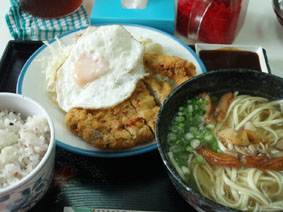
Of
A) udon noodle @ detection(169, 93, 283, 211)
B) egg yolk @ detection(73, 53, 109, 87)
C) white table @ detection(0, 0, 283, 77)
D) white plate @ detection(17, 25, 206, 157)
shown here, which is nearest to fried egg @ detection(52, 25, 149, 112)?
egg yolk @ detection(73, 53, 109, 87)

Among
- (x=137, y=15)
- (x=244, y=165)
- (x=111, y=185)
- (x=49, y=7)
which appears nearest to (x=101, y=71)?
(x=111, y=185)

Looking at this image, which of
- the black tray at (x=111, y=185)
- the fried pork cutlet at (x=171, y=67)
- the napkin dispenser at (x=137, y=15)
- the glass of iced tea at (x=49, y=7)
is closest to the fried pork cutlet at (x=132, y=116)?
the fried pork cutlet at (x=171, y=67)

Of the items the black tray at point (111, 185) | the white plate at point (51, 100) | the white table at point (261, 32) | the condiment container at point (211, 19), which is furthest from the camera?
the white table at point (261, 32)

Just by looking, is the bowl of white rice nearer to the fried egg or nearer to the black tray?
the black tray

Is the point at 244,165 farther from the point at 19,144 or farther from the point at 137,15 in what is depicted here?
the point at 137,15

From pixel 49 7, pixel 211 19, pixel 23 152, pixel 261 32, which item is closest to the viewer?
pixel 23 152

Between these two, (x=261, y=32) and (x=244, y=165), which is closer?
(x=244, y=165)

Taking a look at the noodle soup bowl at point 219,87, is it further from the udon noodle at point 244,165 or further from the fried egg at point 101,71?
the fried egg at point 101,71
